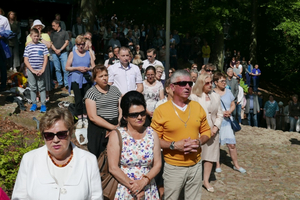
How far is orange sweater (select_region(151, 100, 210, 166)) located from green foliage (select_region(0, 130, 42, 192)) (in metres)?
2.44

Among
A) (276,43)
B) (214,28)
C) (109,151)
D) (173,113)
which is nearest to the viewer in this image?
(109,151)

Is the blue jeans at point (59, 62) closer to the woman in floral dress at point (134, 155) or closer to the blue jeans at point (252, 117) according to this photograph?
the woman in floral dress at point (134, 155)

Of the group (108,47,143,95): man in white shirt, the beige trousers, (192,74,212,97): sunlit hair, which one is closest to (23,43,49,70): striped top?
(108,47,143,95): man in white shirt

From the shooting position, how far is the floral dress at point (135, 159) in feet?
12.8

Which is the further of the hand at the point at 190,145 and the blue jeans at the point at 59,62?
the blue jeans at the point at 59,62

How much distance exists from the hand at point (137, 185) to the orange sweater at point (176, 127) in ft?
3.20

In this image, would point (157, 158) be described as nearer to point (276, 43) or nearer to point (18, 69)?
point (18, 69)

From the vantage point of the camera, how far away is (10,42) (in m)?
12.6

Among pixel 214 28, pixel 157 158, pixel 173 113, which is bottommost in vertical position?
pixel 157 158

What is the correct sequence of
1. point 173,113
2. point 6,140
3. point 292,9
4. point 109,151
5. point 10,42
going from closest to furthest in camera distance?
point 109,151, point 173,113, point 6,140, point 10,42, point 292,9

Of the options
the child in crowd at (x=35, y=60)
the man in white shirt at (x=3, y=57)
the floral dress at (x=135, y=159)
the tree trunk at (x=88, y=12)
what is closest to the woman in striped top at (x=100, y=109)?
the floral dress at (x=135, y=159)

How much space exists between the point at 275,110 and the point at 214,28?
6038 millimetres

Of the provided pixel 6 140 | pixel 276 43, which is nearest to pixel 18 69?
pixel 6 140

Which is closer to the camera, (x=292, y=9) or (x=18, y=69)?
(x=18, y=69)
